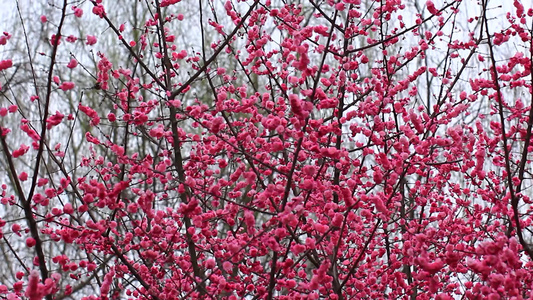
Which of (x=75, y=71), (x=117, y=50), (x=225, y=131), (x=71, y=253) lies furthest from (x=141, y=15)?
(x=225, y=131)

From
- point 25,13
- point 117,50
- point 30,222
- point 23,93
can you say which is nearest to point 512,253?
point 30,222

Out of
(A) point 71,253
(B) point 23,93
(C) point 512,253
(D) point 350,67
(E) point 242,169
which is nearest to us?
(C) point 512,253

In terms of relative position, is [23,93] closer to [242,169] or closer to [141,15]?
[141,15]

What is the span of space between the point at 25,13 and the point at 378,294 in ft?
23.2

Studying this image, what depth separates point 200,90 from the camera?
1027 cm

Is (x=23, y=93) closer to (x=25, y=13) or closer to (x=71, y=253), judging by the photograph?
(x=25, y=13)

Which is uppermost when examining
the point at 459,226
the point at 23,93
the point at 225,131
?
the point at 23,93

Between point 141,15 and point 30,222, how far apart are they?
831 cm

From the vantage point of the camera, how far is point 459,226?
401 cm

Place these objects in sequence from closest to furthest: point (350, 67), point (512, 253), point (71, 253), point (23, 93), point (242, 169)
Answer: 1. point (512, 253)
2. point (242, 169)
3. point (350, 67)
4. point (71, 253)
5. point (23, 93)

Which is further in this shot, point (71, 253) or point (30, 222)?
point (71, 253)

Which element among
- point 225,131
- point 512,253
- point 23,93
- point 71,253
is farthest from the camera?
point 23,93

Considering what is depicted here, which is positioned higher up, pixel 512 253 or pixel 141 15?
pixel 141 15

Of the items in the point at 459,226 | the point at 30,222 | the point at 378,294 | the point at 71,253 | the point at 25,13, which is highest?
the point at 25,13
